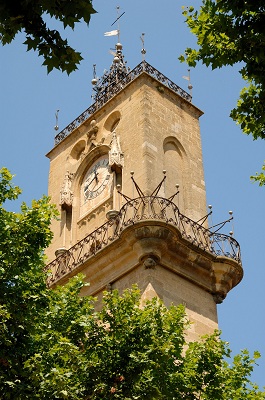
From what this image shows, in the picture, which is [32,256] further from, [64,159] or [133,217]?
[64,159]

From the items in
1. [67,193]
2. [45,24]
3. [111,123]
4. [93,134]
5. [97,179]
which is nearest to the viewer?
[45,24]

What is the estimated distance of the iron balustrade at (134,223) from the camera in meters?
21.9

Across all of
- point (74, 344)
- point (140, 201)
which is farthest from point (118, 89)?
point (74, 344)

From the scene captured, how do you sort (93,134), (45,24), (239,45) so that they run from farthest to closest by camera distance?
(93,134) < (239,45) < (45,24)

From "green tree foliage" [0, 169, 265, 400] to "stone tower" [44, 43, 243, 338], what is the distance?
15.3ft

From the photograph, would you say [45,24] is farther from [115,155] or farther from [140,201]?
[115,155]

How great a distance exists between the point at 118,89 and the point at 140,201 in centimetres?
643

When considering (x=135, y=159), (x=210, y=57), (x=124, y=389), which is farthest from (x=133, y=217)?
(x=210, y=57)

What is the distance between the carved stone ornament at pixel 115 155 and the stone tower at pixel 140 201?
0.03m

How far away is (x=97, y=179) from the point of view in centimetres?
2589

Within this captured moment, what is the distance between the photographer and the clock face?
83.3 ft

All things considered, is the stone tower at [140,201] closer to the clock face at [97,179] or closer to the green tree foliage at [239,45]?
the clock face at [97,179]

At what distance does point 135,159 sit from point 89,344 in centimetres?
988

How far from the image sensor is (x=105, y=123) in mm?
26766
